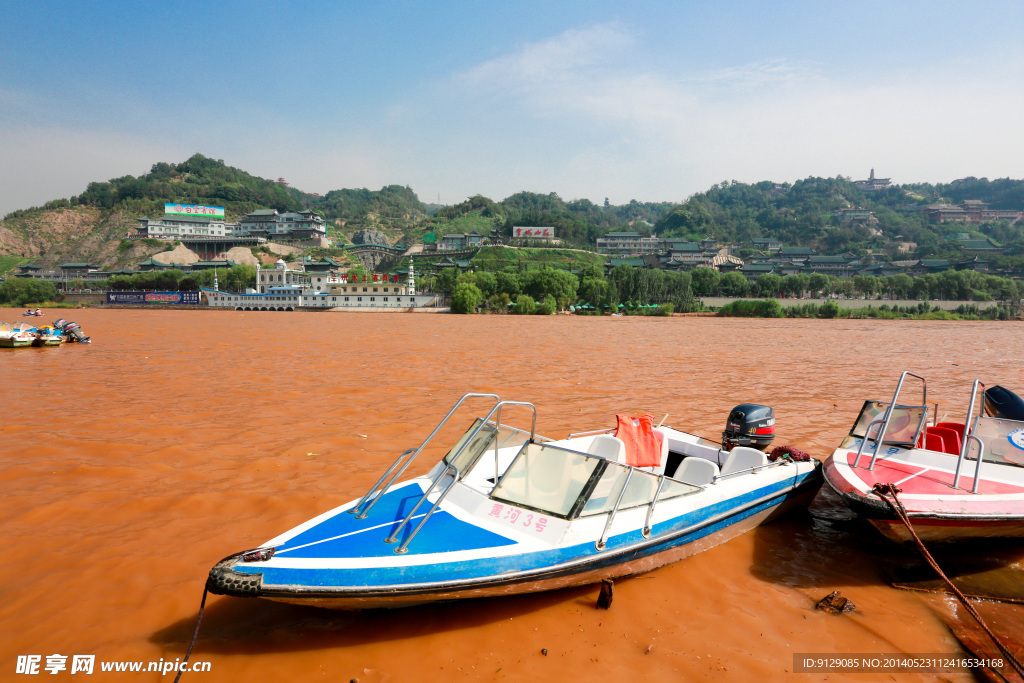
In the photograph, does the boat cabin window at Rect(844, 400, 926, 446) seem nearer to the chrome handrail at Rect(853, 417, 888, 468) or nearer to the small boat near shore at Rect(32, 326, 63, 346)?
the chrome handrail at Rect(853, 417, 888, 468)

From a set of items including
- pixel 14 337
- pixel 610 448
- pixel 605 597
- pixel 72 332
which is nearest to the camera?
pixel 605 597

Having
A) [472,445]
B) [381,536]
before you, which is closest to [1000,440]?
[472,445]

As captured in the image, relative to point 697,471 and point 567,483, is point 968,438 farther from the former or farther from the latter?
point 567,483

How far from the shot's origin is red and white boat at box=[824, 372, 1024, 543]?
5.16 meters

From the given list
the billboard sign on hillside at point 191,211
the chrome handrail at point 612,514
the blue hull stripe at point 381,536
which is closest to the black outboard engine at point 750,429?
the chrome handrail at point 612,514

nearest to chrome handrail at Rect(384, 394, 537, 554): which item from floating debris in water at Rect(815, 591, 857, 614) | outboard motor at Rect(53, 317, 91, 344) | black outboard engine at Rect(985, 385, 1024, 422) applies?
floating debris in water at Rect(815, 591, 857, 614)

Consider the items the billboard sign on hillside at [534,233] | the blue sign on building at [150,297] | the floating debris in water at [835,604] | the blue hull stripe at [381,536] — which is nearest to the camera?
the blue hull stripe at [381,536]

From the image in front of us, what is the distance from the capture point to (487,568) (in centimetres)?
414

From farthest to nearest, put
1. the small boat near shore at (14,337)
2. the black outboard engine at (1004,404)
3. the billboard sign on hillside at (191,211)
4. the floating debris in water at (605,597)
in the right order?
the billboard sign on hillside at (191,211), the small boat near shore at (14,337), the black outboard engine at (1004,404), the floating debris in water at (605,597)

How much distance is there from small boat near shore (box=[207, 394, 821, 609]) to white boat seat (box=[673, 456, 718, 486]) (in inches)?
0.6

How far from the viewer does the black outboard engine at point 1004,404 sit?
6.70m

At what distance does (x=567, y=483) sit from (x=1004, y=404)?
20.6 ft

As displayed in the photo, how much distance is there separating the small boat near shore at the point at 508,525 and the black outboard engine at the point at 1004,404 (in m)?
2.77

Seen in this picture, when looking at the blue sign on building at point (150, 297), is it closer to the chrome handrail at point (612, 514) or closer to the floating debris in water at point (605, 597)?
the chrome handrail at point (612, 514)
